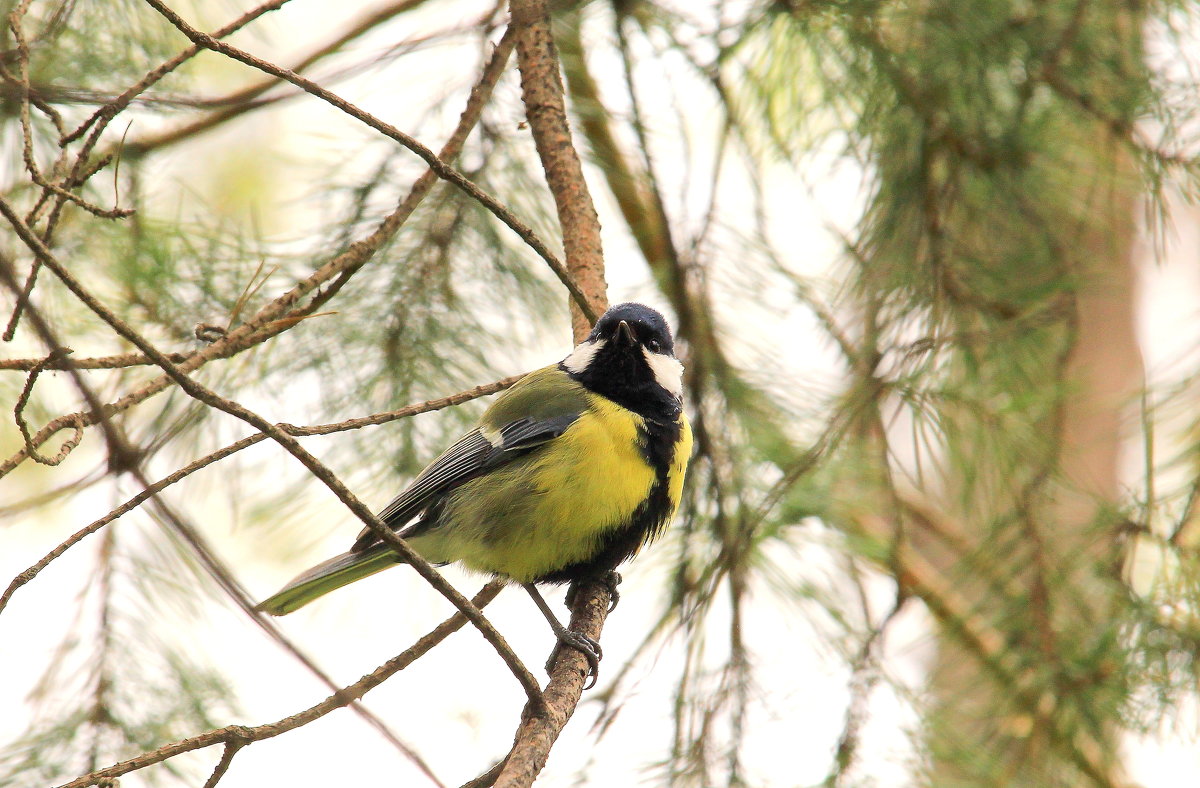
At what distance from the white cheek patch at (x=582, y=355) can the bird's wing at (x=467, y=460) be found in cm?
18

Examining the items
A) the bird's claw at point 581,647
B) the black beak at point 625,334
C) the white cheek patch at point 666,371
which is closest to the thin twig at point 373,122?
the black beak at point 625,334

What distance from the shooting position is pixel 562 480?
2.35m

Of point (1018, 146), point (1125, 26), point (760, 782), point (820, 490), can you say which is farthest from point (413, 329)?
point (1125, 26)

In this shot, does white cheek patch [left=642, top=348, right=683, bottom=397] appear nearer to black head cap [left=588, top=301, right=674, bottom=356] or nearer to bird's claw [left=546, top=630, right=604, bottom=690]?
black head cap [left=588, top=301, right=674, bottom=356]

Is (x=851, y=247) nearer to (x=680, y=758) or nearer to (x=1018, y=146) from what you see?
(x=1018, y=146)

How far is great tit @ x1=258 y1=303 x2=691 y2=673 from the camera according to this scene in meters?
2.33

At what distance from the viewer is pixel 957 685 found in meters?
2.77

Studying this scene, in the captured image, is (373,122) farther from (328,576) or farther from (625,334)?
(328,576)

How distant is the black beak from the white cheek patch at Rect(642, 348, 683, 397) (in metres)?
0.05

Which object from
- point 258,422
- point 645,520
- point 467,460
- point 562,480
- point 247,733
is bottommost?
point 247,733

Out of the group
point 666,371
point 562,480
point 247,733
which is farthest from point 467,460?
point 247,733

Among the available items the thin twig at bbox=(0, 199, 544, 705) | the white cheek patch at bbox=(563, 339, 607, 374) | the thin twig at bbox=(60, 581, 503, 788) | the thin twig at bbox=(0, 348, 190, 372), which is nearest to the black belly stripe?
the white cheek patch at bbox=(563, 339, 607, 374)

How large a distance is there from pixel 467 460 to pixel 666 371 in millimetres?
553

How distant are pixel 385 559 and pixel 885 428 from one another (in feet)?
4.17
